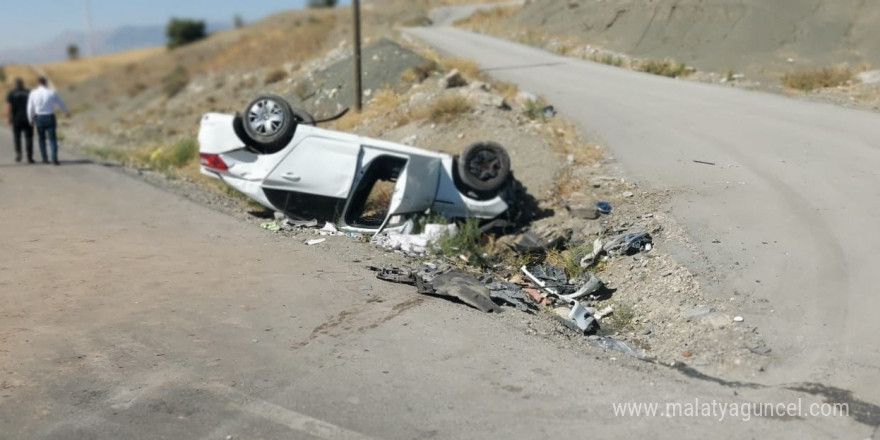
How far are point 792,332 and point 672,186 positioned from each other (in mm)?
4478

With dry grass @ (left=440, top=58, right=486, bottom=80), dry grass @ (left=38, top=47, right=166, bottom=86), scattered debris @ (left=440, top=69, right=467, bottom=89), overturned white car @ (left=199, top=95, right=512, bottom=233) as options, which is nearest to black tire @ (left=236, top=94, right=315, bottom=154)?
overturned white car @ (left=199, top=95, right=512, bottom=233)

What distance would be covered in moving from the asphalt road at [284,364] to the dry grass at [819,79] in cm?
1324

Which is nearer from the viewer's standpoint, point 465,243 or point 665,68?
point 465,243

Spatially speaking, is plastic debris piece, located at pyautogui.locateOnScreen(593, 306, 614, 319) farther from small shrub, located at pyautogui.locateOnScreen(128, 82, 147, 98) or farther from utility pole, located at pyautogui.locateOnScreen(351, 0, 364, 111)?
small shrub, located at pyautogui.locateOnScreen(128, 82, 147, 98)

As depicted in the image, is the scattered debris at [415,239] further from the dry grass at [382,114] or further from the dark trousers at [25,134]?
the dark trousers at [25,134]

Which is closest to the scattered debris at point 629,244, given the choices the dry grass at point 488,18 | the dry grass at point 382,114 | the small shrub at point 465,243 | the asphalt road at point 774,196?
the asphalt road at point 774,196

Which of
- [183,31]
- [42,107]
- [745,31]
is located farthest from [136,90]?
[183,31]

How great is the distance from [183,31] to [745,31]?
240ft

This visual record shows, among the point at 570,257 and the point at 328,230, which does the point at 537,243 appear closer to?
the point at 570,257

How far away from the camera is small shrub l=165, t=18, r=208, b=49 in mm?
83125

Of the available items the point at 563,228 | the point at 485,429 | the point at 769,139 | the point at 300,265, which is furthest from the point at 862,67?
the point at 485,429

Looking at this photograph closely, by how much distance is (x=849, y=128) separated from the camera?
13.0 m

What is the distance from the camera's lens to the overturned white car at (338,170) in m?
9.66

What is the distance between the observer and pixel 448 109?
14.7 metres
